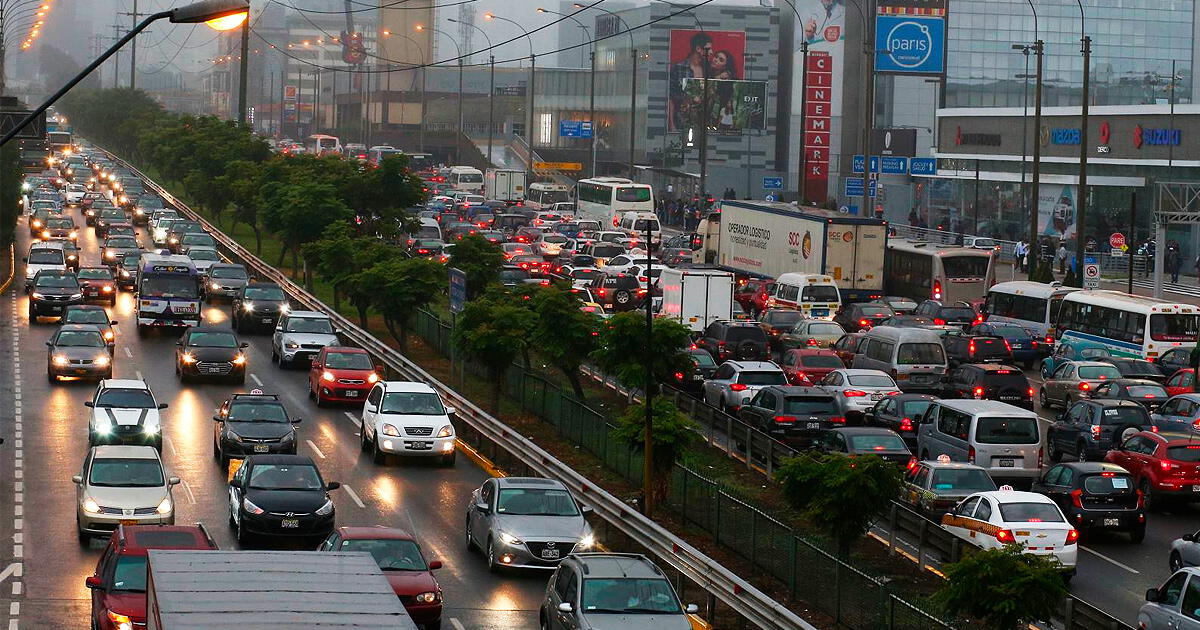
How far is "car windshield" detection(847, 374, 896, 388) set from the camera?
3925cm

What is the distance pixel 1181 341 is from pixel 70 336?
3002 cm

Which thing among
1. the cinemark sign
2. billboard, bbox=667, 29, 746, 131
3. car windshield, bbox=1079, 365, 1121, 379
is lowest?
car windshield, bbox=1079, 365, 1121, 379

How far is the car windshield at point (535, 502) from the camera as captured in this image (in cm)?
2523

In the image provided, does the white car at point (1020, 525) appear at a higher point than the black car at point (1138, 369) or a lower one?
lower

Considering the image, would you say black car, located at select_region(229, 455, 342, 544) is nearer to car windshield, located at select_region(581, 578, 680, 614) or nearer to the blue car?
car windshield, located at select_region(581, 578, 680, 614)

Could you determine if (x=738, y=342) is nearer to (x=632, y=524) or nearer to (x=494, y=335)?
(x=494, y=335)

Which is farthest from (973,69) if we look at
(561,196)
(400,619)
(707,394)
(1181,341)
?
(400,619)

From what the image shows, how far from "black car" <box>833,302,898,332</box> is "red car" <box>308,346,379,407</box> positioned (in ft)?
69.0

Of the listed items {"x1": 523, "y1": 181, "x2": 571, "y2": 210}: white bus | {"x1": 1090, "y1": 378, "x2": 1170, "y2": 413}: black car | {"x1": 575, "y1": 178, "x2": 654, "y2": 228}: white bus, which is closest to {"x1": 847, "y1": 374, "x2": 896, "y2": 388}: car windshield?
{"x1": 1090, "y1": 378, "x2": 1170, "y2": 413}: black car

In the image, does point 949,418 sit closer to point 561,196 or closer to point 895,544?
point 895,544

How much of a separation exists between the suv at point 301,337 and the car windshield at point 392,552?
24.0 meters

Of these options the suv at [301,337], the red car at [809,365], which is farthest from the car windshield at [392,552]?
the suv at [301,337]

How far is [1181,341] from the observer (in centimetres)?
4884

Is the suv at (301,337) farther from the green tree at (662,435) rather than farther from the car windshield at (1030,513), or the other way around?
the car windshield at (1030,513)
